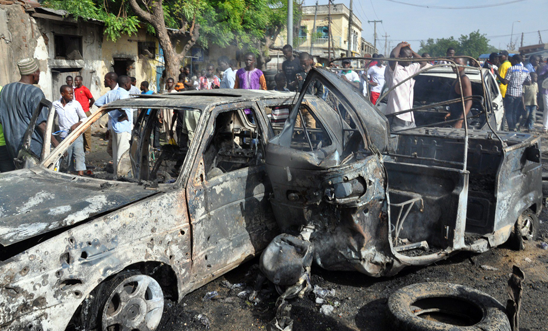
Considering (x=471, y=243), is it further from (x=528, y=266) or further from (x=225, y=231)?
(x=225, y=231)

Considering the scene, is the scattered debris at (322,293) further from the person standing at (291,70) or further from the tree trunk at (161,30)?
the tree trunk at (161,30)

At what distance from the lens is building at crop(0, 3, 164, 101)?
1066cm

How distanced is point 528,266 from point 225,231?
3.07m

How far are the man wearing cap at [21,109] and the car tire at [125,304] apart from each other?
9.67 feet

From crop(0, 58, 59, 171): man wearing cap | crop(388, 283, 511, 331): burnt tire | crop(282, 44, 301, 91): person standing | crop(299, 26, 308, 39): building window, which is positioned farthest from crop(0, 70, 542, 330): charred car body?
crop(299, 26, 308, 39): building window

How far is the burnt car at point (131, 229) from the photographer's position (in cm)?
248

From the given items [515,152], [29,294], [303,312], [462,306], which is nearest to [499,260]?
[515,152]

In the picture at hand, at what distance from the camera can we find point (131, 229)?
288cm

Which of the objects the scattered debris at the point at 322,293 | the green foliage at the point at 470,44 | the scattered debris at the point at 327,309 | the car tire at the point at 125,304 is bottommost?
the scattered debris at the point at 327,309

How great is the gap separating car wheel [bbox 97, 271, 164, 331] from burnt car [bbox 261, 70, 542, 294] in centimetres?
89

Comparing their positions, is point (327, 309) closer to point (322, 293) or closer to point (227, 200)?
point (322, 293)

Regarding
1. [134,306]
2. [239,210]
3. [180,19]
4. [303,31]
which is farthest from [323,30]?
[134,306]

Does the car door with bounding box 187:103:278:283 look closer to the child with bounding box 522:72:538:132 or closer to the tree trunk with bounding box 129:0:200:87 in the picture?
the tree trunk with bounding box 129:0:200:87

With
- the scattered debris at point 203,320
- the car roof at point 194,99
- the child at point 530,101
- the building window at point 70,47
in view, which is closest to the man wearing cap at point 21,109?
the car roof at point 194,99
